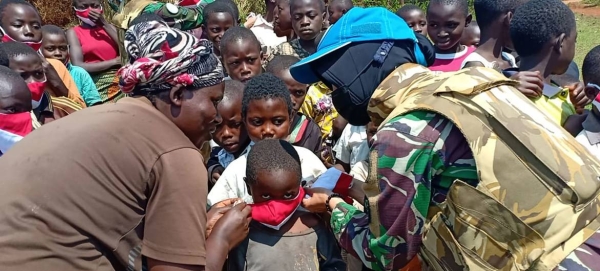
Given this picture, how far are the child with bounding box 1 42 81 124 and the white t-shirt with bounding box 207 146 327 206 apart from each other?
1.44 m

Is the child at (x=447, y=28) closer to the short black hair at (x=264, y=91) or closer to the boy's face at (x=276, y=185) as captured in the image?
the short black hair at (x=264, y=91)

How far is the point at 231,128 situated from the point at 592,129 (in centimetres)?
204

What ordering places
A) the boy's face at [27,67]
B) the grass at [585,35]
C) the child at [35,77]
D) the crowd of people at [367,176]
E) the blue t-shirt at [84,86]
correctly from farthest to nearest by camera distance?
the grass at [585,35] → the blue t-shirt at [84,86] → the boy's face at [27,67] → the child at [35,77] → the crowd of people at [367,176]

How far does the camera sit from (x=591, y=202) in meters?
1.86

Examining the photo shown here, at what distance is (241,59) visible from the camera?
15.1ft

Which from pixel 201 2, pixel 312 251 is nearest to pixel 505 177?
pixel 312 251

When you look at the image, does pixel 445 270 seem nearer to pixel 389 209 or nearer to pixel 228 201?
pixel 389 209

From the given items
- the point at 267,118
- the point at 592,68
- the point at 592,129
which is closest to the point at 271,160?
the point at 267,118

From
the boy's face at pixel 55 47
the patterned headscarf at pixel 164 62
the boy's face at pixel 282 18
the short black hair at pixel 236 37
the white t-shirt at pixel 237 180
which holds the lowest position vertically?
the boy's face at pixel 282 18

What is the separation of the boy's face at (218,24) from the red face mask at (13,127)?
2758 mm

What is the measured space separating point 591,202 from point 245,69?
314 cm

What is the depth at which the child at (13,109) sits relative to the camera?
3.06m

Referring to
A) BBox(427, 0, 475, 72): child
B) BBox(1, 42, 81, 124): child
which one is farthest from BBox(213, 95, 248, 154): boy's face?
BBox(427, 0, 475, 72): child

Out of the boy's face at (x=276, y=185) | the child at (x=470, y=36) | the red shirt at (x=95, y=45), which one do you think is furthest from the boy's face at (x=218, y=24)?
the boy's face at (x=276, y=185)
